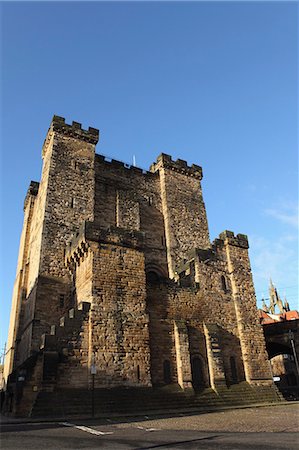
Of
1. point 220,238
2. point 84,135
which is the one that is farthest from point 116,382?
point 84,135

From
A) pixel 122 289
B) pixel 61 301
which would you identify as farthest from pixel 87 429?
pixel 61 301

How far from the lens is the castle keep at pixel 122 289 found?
1390 cm

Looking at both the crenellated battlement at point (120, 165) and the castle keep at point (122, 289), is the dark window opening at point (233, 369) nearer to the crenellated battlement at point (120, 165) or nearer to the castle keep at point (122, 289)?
the castle keep at point (122, 289)

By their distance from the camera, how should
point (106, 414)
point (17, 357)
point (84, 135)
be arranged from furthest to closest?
point (84, 135) < point (17, 357) < point (106, 414)

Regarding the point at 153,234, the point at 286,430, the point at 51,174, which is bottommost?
the point at 286,430

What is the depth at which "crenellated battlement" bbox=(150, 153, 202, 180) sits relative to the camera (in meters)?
27.7

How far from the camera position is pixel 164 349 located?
16359mm

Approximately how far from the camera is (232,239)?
21.8 metres

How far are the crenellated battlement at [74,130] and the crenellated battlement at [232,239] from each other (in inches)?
430

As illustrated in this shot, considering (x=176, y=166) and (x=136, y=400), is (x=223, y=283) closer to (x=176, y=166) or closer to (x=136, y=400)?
(x=136, y=400)

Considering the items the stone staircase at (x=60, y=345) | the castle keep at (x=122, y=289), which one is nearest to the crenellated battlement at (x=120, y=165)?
the castle keep at (x=122, y=289)

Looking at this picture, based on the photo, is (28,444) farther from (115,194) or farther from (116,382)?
(115,194)

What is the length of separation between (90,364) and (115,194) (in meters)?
13.4

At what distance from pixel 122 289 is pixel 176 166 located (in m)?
15.1
